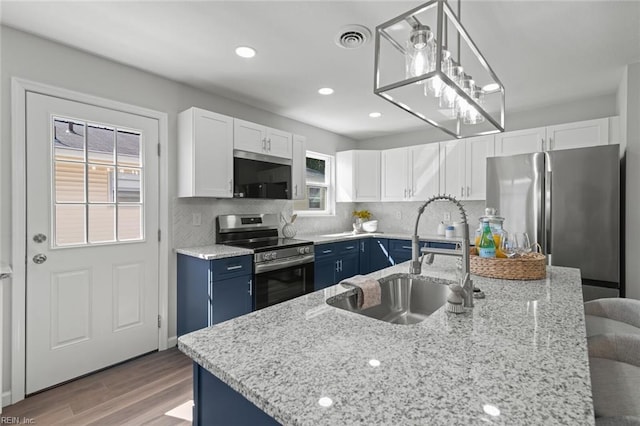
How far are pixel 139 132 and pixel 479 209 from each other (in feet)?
12.9

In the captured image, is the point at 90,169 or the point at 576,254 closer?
the point at 90,169

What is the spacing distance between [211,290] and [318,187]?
8.18 ft

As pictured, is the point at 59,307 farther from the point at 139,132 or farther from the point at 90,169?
the point at 139,132

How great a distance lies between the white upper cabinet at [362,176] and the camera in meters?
4.66

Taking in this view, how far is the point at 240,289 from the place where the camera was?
2744 mm

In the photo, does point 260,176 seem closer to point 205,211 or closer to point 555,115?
point 205,211

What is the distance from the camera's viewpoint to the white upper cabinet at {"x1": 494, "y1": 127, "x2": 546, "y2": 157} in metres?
3.33

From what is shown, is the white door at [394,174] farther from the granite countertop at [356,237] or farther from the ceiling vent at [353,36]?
the ceiling vent at [353,36]

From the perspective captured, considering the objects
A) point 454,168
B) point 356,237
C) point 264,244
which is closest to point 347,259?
point 356,237

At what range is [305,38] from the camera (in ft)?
7.13

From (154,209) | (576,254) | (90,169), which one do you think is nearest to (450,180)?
(576,254)

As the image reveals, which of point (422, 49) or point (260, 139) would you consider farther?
point (260, 139)

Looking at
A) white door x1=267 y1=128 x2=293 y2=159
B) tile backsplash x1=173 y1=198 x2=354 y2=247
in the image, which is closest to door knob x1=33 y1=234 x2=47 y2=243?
tile backsplash x1=173 y1=198 x2=354 y2=247

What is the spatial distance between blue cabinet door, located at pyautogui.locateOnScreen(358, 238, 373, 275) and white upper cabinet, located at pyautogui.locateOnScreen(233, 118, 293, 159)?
5.23 feet
